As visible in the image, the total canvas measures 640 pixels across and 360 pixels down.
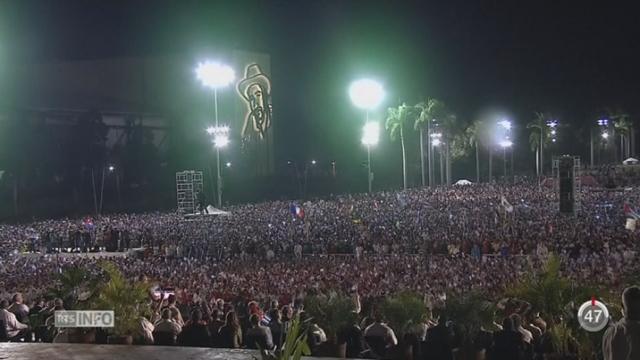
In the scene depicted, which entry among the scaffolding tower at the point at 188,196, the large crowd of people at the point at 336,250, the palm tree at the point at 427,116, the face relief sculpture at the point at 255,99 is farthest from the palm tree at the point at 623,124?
the scaffolding tower at the point at 188,196

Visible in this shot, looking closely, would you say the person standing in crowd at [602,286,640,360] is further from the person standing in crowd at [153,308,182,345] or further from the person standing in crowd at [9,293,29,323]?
the person standing in crowd at [9,293,29,323]

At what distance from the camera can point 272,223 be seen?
94.0ft

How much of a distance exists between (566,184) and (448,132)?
149ft

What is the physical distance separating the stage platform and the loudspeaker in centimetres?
2580

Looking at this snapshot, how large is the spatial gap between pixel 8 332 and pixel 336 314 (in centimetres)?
484

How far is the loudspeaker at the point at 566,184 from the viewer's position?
1252 inches

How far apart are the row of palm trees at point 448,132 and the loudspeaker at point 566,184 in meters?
25.0

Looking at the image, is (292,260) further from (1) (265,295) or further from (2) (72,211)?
(2) (72,211)

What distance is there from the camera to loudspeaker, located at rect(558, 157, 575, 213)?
104ft

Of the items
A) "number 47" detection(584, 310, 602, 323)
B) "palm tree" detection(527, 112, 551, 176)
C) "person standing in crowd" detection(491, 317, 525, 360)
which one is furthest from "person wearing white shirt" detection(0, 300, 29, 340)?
"palm tree" detection(527, 112, 551, 176)

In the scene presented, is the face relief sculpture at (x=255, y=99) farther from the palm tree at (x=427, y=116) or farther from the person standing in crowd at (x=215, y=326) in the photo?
the person standing in crowd at (x=215, y=326)

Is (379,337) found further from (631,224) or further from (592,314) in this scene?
(631,224)

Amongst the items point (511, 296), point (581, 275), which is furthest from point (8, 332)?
point (581, 275)

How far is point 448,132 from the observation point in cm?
7738
